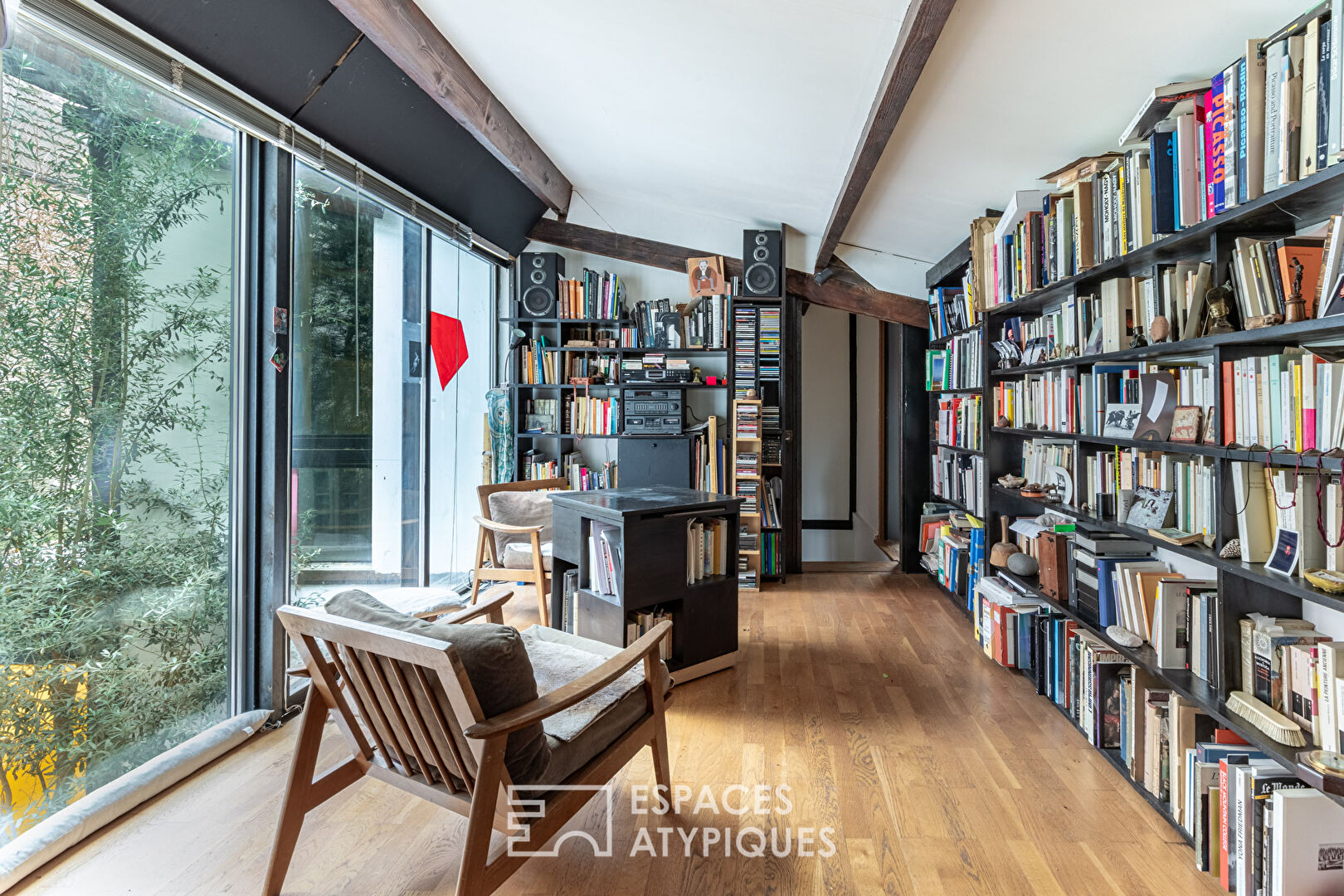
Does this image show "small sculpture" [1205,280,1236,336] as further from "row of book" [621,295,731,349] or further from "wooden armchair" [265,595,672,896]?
"row of book" [621,295,731,349]

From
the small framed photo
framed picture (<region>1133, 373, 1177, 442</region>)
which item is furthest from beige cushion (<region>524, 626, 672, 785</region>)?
framed picture (<region>1133, 373, 1177, 442</region>)

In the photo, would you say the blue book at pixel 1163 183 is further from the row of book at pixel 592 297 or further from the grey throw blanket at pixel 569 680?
the row of book at pixel 592 297

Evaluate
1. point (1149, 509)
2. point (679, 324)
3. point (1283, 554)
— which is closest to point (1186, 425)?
point (1149, 509)

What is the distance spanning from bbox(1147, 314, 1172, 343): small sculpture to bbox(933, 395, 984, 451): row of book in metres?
1.51

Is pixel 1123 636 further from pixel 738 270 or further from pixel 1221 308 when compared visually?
pixel 738 270

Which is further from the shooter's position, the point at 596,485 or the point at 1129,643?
the point at 596,485

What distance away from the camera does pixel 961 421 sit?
422 cm

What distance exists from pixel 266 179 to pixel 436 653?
2.18m

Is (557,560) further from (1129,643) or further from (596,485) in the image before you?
(1129,643)

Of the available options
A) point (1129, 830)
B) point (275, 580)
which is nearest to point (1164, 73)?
point (1129, 830)

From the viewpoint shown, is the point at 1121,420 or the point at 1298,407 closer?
the point at 1298,407

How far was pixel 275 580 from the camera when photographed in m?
2.62

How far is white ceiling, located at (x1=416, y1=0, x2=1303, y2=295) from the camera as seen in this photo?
1983mm

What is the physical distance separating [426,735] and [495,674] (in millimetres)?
234
